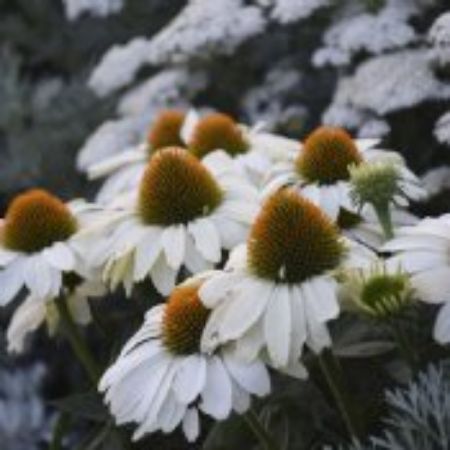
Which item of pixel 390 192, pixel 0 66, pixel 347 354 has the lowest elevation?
pixel 0 66

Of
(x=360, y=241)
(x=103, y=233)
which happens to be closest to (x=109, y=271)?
(x=103, y=233)

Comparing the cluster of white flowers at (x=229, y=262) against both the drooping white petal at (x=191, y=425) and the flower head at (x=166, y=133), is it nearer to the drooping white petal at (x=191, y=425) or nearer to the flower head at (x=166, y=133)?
the drooping white petal at (x=191, y=425)

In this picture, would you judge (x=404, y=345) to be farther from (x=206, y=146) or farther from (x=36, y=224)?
(x=206, y=146)

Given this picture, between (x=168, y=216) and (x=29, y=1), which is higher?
(x=168, y=216)

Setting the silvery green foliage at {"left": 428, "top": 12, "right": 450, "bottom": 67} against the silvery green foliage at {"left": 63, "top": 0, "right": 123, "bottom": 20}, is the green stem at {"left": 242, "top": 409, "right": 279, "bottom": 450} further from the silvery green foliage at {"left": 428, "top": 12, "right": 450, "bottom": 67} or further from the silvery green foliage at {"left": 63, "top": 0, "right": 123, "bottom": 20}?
the silvery green foliage at {"left": 63, "top": 0, "right": 123, "bottom": 20}

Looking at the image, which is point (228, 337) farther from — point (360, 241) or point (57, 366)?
point (57, 366)

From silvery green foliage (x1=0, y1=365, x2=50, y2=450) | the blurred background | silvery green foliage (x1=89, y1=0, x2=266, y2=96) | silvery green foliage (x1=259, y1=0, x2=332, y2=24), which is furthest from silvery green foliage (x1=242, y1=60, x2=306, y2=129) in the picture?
silvery green foliage (x1=0, y1=365, x2=50, y2=450)

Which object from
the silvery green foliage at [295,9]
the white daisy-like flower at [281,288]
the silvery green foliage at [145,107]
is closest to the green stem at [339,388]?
the white daisy-like flower at [281,288]

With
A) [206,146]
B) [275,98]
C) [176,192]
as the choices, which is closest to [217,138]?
[206,146]
